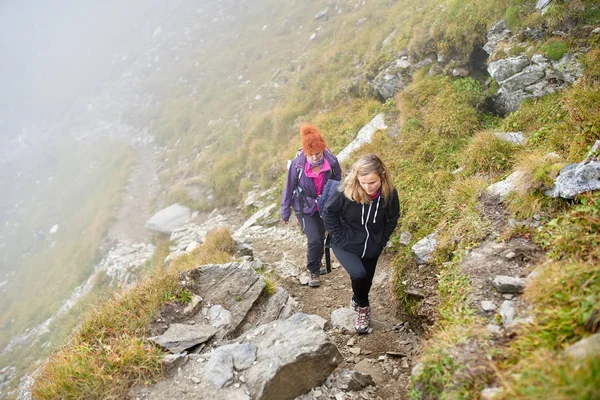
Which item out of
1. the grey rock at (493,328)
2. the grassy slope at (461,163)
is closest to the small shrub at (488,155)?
the grassy slope at (461,163)

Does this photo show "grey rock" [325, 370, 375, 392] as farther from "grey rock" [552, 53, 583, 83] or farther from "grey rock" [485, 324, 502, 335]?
"grey rock" [552, 53, 583, 83]

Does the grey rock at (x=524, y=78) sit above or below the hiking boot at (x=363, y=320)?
above

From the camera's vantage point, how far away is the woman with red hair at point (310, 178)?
20.1 feet

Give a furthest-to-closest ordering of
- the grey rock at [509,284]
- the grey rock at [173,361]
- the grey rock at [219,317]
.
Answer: the grey rock at [219,317] < the grey rock at [173,361] < the grey rock at [509,284]

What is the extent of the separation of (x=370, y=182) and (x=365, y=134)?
5824mm

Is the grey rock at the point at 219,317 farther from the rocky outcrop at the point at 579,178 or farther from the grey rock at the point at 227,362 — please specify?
the rocky outcrop at the point at 579,178

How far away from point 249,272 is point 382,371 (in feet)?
8.50

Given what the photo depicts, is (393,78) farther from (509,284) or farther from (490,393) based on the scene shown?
(490,393)

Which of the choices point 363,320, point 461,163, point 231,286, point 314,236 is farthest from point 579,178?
point 231,286

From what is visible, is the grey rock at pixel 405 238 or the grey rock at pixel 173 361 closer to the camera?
the grey rock at pixel 173 361

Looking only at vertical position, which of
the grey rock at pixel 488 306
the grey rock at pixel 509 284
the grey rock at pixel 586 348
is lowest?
the grey rock at pixel 488 306

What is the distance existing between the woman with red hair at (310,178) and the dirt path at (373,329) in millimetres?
485

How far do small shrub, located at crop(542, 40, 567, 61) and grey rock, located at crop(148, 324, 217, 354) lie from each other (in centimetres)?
765

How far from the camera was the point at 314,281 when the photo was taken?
6992 mm
